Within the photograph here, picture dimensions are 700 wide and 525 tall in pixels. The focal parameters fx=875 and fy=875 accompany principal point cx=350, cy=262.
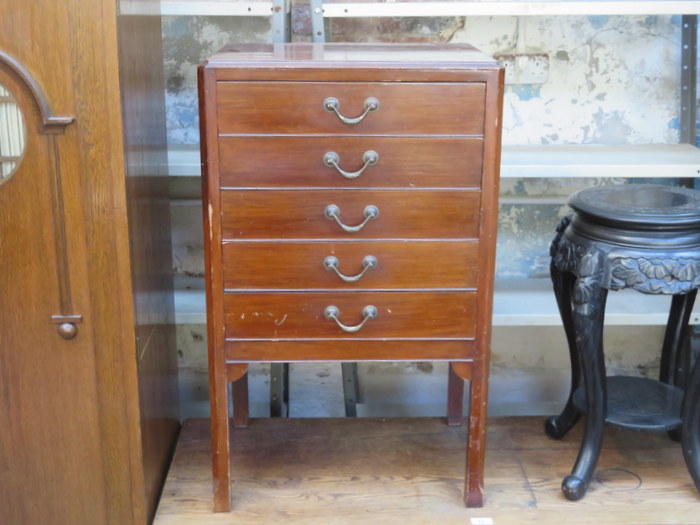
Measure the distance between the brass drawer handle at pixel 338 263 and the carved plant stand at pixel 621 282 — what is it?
488mm

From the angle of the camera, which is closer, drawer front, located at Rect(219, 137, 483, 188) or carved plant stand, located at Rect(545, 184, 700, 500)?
drawer front, located at Rect(219, 137, 483, 188)

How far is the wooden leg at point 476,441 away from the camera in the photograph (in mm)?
1965

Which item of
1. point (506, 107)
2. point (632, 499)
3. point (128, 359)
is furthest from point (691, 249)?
point (128, 359)

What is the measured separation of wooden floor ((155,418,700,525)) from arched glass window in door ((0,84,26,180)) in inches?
34.3

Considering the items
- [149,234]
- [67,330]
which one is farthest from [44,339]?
[149,234]

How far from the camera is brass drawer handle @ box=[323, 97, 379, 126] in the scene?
1765 millimetres

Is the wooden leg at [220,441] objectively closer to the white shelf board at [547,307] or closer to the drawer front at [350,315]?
the drawer front at [350,315]

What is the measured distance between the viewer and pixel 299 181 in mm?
1817

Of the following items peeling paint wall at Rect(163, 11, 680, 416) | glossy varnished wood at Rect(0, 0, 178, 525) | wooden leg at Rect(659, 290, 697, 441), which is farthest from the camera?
peeling paint wall at Rect(163, 11, 680, 416)

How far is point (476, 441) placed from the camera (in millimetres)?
2004

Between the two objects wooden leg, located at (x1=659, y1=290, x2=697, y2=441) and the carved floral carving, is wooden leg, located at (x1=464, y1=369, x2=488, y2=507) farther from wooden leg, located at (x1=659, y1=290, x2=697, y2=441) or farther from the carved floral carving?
wooden leg, located at (x1=659, y1=290, x2=697, y2=441)

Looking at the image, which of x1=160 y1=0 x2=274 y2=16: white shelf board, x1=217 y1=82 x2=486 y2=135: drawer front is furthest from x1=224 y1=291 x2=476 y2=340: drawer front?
x1=160 y1=0 x2=274 y2=16: white shelf board

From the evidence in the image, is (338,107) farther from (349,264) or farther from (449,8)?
(449,8)

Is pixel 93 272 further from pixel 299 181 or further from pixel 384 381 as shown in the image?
pixel 384 381
